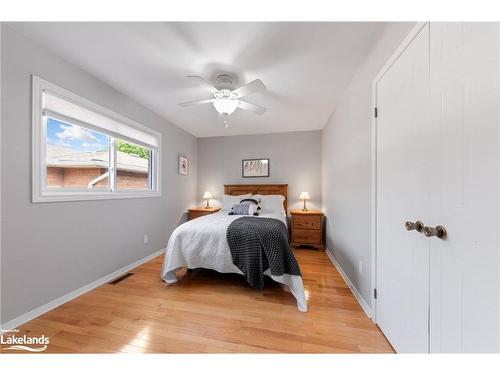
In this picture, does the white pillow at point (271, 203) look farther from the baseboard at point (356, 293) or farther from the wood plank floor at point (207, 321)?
the wood plank floor at point (207, 321)

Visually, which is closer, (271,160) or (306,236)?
(306,236)

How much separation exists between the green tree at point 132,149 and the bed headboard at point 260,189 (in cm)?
172

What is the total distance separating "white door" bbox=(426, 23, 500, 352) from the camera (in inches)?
25.9

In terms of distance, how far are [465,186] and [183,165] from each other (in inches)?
145

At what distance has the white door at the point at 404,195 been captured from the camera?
3.18ft

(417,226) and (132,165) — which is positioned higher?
(132,165)

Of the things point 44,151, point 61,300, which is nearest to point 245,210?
point 61,300

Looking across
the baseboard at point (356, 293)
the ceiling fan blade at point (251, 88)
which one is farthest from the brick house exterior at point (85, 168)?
the baseboard at point (356, 293)

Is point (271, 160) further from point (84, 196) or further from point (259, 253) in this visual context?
point (84, 196)

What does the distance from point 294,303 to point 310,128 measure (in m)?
3.07

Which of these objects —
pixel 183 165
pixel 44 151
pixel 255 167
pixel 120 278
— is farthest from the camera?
pixel 255 167

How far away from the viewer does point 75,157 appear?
75.8 inches
